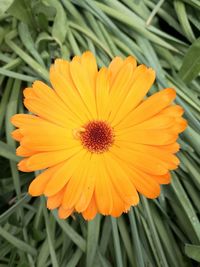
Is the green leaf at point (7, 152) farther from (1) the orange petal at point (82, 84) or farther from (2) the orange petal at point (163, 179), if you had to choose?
(2) the orange petal at point (163, 179)

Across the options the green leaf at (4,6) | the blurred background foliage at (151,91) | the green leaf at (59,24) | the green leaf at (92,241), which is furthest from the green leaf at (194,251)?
the green leaf at (4,6)

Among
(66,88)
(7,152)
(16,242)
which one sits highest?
(66,88)

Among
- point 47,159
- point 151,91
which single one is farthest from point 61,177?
point 151,91

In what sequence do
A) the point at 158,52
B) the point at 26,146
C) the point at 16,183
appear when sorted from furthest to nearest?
the point at 158,52 → the point at 16,183 → the point at 26,146

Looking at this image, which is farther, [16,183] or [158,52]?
[158,52]

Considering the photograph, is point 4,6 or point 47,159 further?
point 4,6

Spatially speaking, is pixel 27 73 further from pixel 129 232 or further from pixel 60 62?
pixel 129 232

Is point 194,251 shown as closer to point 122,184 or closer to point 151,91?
point 122,184

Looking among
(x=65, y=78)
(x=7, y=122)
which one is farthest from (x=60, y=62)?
(x=7, y=122)

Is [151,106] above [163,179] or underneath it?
above

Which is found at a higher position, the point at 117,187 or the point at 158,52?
the point at 158,52
